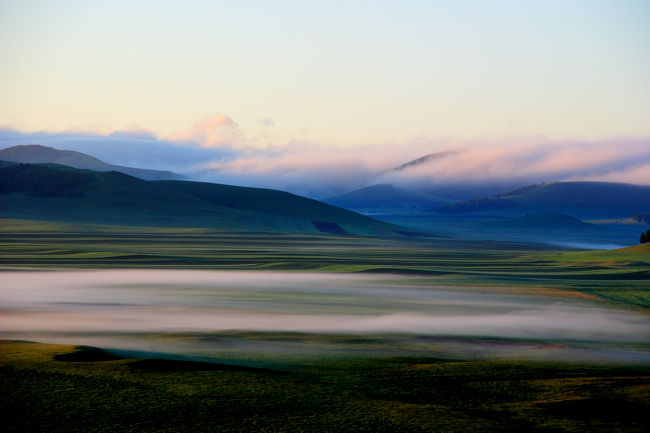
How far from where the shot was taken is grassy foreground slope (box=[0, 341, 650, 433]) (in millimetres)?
17797

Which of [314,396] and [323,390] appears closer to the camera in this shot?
[314,396]

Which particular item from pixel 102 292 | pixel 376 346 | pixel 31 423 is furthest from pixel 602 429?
pixel 102 292

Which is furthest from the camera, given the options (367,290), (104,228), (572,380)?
(104,228)

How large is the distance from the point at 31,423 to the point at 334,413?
607 centimetres

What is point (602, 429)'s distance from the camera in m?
17.5

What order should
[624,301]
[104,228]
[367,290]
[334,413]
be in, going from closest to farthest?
[334,413] → [624,301] → [367,290] → [104,228]

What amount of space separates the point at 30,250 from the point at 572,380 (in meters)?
86.6

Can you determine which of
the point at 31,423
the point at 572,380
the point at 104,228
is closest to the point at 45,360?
the point at 31,423

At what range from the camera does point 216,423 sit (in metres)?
17.8

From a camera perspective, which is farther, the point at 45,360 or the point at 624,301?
the point at 624,301

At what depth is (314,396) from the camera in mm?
20484

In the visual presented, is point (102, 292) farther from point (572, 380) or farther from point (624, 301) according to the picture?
point (572, 380)

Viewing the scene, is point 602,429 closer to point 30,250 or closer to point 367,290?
point 367,290

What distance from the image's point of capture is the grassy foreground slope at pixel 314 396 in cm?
1780
